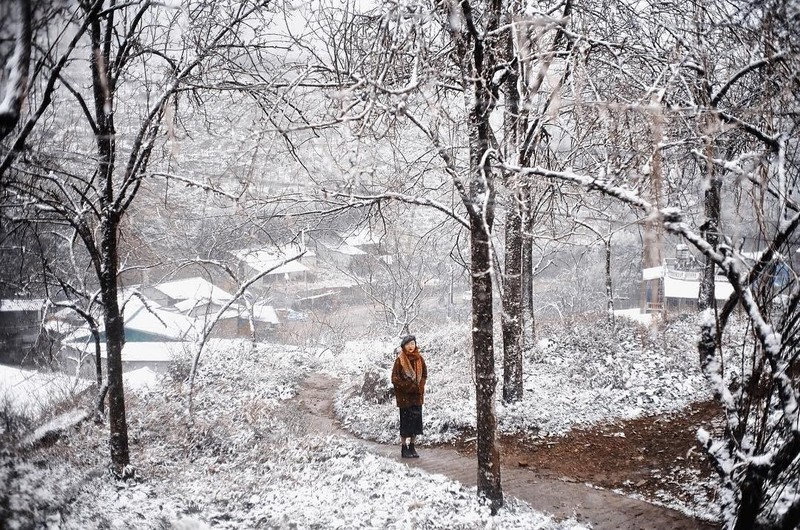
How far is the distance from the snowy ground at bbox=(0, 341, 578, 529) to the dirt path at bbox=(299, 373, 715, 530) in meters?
0.45

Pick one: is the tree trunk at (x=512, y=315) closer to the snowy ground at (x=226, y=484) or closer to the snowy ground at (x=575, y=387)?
the snowy ground at (x=575, y=387)

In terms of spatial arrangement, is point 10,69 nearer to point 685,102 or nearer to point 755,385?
point 755,385

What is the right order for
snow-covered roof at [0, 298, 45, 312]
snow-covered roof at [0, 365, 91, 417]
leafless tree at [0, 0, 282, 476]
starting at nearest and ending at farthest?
leafless tree at [0, 0, 282, 476], snow-covered roof at [0, 298, 45, 312], snow-covered roof at [0, 365, 91, 417]

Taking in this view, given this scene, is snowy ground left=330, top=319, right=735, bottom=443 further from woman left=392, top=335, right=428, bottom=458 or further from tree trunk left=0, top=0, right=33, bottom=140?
tree trunk left=0, top=0, right=33, bottom=140

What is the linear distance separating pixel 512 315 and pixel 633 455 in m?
2.90

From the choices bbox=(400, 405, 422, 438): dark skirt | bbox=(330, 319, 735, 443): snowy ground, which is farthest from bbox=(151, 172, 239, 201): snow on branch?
bbox=(400, 405, 422, 438): dark skirt

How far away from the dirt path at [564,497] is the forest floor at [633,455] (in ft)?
0.89

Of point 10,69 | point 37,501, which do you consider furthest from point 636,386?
point 10,69

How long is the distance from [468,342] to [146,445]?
1026 centimetres

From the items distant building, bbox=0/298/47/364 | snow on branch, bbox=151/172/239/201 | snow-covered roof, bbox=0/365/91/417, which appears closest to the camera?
snow on branch, bbox=151/172/239/201

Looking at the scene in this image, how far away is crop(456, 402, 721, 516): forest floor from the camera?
19.8 feet

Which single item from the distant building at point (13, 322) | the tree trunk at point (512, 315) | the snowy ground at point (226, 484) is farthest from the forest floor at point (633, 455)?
the distant building at point (13, 322)

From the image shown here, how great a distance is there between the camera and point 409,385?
721cm

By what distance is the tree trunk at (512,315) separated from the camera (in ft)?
28.3
